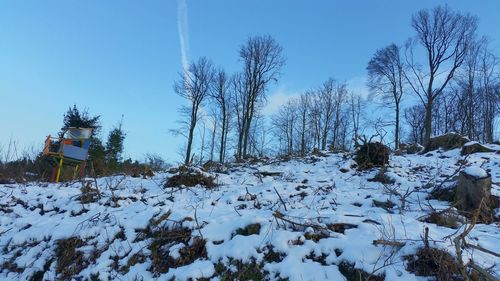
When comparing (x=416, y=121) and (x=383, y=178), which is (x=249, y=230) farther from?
(x=416, y=121)

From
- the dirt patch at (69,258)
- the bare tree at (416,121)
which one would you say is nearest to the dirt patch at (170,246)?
the dirt patch at (69,258)

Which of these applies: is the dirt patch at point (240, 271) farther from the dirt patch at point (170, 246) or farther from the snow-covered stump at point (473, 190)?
the snow-covered stump at point (473, 190)

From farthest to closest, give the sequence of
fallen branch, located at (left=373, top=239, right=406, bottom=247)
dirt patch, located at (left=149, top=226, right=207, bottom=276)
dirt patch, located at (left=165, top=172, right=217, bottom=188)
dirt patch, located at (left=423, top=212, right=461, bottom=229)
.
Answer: dirt patch, located at (left=165, top=172, right=217, bottom=188) < dirt patch, located at (left=423, top=212, right=461, bottom=229) < dirt patch, located at (left=149, top=226, right=207, bottom=276) < fallen branch, located at (left=373, top=239, right=406, bottom=247)

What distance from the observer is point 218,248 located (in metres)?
4.29

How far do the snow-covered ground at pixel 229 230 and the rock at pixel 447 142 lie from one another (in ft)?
18.0

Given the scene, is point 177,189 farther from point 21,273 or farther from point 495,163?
point 495,163

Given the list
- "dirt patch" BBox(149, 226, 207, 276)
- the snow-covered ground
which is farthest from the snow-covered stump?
"dirt patch" BBox(149, 226, 207, 276)

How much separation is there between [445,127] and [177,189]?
104 ft

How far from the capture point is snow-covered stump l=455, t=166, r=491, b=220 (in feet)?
17.4

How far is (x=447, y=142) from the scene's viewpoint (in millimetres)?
12789

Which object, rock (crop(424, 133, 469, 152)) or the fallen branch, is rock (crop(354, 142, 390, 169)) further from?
the fallen branch

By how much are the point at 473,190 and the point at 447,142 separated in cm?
825

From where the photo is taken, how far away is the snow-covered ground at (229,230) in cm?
380

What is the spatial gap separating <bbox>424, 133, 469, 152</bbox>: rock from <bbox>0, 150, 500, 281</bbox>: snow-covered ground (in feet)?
18.0
